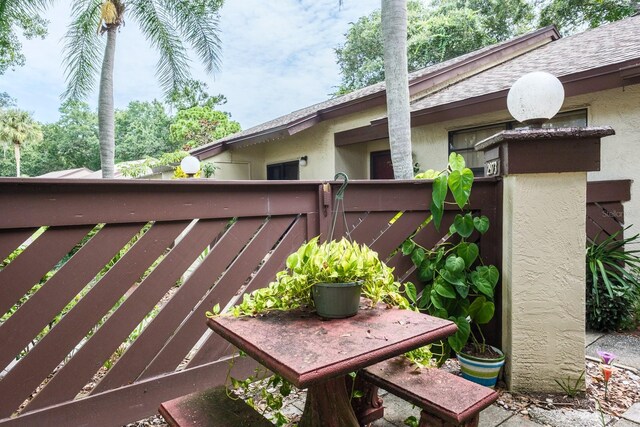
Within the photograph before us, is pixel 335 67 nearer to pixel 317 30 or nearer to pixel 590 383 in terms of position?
pixel 317 30

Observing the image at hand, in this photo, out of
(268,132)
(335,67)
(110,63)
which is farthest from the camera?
(335,67)

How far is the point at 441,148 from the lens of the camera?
22.2 ft

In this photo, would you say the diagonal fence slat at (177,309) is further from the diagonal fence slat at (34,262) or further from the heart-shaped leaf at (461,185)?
the heart-shaped leaf at (461,185)

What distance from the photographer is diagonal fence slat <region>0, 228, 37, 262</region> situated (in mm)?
1688

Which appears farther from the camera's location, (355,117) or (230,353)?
(355,117)

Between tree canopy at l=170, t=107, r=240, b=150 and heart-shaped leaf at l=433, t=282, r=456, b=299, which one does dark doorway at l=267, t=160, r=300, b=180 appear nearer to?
heart-shaped leaf at l=433, t=282, r=456, b=299

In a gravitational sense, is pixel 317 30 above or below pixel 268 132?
above

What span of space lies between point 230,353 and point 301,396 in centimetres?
54

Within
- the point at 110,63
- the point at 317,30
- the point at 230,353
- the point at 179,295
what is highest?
the point at 317,30

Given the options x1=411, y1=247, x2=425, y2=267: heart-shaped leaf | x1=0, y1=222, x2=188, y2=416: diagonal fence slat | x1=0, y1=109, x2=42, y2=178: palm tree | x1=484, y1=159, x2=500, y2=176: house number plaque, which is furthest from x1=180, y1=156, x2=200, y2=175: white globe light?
x1=0, y1=109, x2=42, y2=178: palm tree

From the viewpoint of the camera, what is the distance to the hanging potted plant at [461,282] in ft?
8.38

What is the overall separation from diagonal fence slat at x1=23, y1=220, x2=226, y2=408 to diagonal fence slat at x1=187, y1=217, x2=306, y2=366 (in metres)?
0.42

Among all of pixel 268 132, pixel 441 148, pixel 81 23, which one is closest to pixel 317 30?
pixel 268 132

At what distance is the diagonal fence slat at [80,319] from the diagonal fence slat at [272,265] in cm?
61
